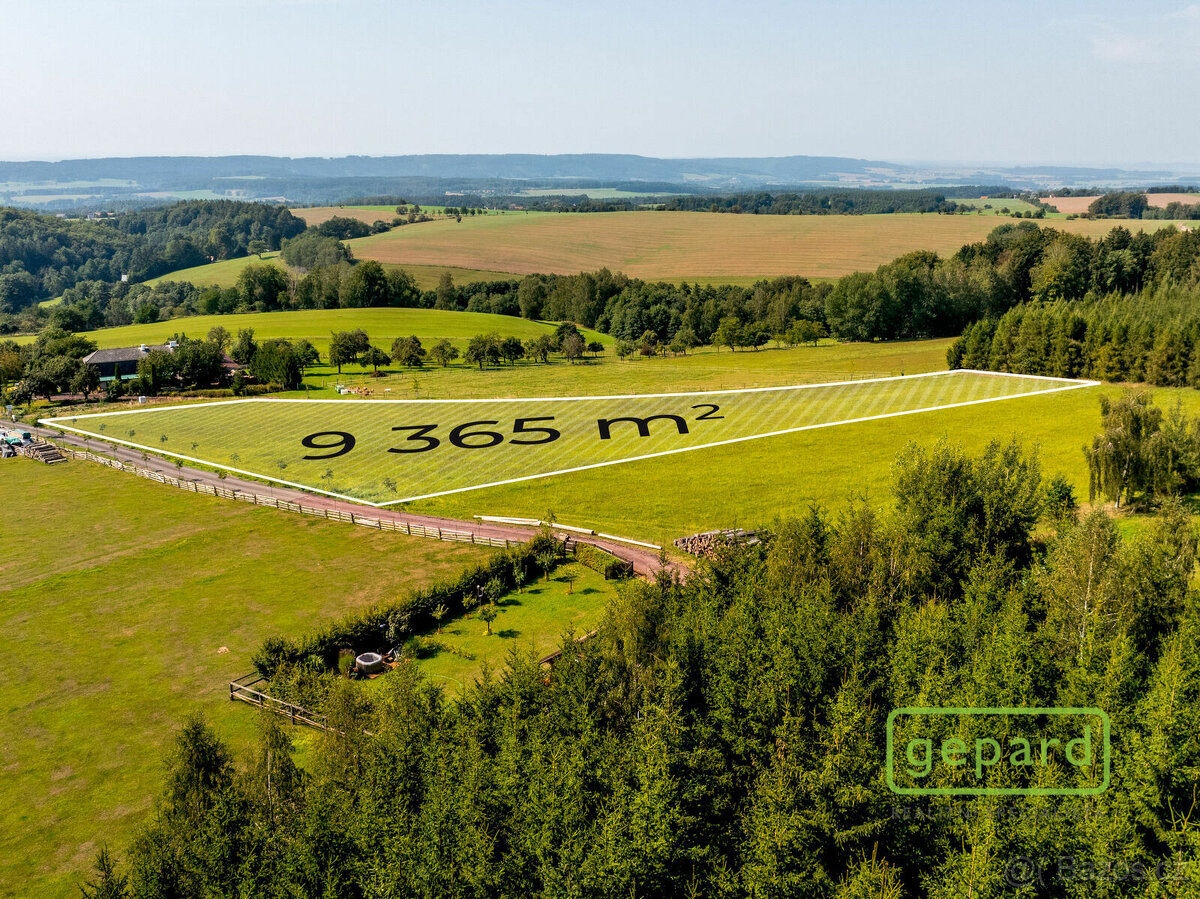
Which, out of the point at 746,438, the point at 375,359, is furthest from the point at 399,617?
the point at 375,359

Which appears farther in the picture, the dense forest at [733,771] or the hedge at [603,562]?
the hedge at [603,562]

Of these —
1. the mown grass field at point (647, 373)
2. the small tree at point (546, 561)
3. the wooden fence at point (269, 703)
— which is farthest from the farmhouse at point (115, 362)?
the wooden fence at point (269, 703)

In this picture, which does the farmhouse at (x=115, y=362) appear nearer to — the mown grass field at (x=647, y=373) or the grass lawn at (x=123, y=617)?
the mown grass field at (x=647, y=373)

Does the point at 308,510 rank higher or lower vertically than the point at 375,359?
lower

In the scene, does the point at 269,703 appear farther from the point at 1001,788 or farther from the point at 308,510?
the point at 308,510

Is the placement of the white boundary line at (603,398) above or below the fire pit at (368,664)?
above

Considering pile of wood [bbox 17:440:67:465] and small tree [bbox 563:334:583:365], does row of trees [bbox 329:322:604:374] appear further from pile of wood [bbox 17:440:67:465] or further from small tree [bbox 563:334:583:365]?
pile of wood [bbox 17:440:67:465]
